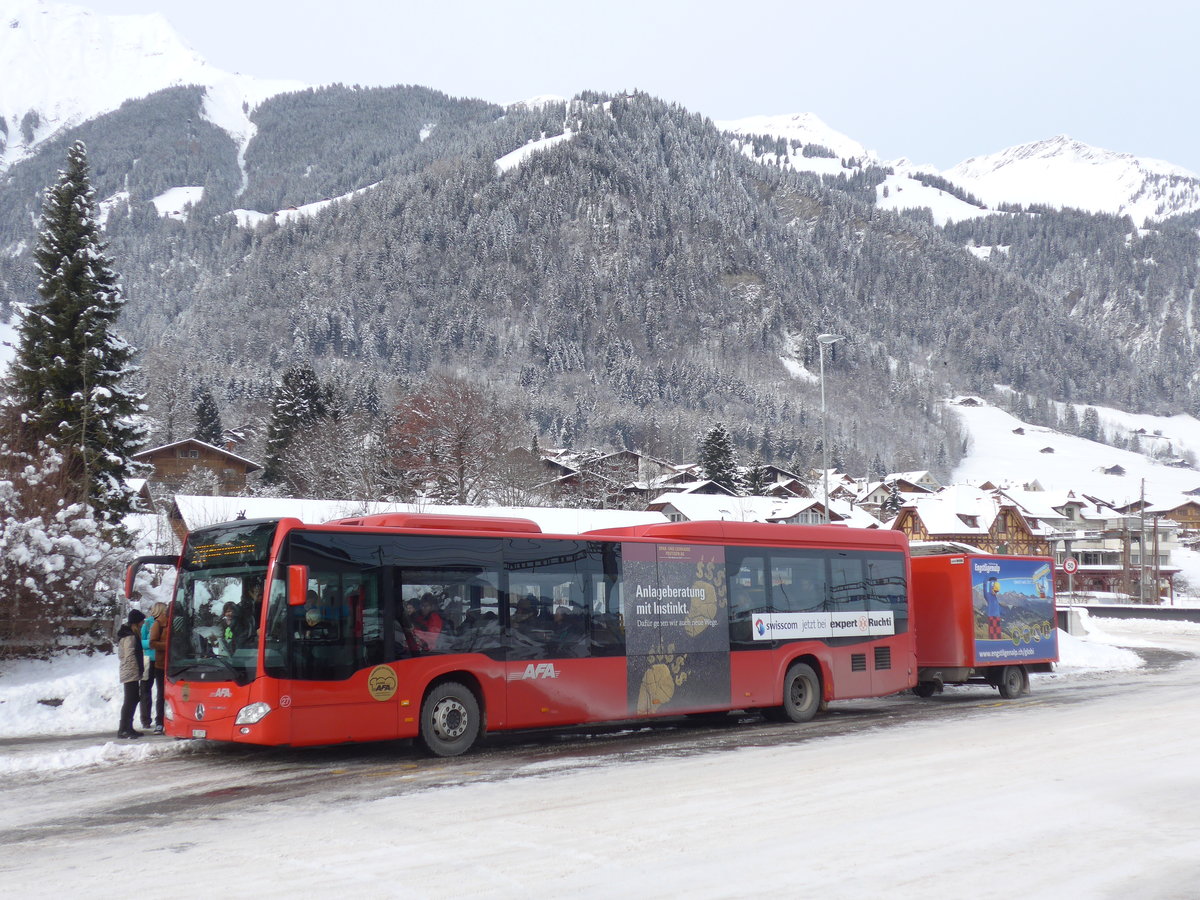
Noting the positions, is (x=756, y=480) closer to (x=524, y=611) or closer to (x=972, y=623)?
(x=972, y=623)

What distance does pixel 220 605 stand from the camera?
12.9 meters

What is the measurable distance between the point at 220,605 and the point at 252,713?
1.39m

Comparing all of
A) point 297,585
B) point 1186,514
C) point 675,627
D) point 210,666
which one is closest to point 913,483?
point 1186,514

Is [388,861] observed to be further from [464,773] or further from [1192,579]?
[1192,579]

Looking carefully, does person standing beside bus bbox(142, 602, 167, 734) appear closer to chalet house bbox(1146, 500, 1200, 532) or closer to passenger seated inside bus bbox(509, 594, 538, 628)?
passenger seated inside bus bbox(509, 594, 538, 628)

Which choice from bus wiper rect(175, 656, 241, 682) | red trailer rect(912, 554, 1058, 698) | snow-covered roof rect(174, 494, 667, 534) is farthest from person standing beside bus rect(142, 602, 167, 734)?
snow-covered roof rect(174, 494, 667, 534)

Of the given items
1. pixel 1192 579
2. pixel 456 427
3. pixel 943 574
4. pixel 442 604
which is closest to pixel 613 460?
pixel 456 427

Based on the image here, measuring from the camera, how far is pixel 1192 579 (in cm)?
11425

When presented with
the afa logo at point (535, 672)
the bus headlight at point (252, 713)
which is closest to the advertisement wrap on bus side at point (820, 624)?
the afa logo at point (535, 672)

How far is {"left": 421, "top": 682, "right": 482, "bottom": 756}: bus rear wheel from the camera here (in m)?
13.3

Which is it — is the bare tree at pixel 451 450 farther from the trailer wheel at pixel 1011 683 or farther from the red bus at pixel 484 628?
the red bus at pixel 484 628

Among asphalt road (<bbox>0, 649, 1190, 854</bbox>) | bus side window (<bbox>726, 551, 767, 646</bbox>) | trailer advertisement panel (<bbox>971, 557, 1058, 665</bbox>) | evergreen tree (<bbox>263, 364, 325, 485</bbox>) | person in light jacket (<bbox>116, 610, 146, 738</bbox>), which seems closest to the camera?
asphalt road (<bbox>0, 649, 1190, 854</bbox>)

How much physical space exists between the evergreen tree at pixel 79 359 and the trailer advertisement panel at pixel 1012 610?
19712 mm

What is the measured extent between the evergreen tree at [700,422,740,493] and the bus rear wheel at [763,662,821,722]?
87920 mm
